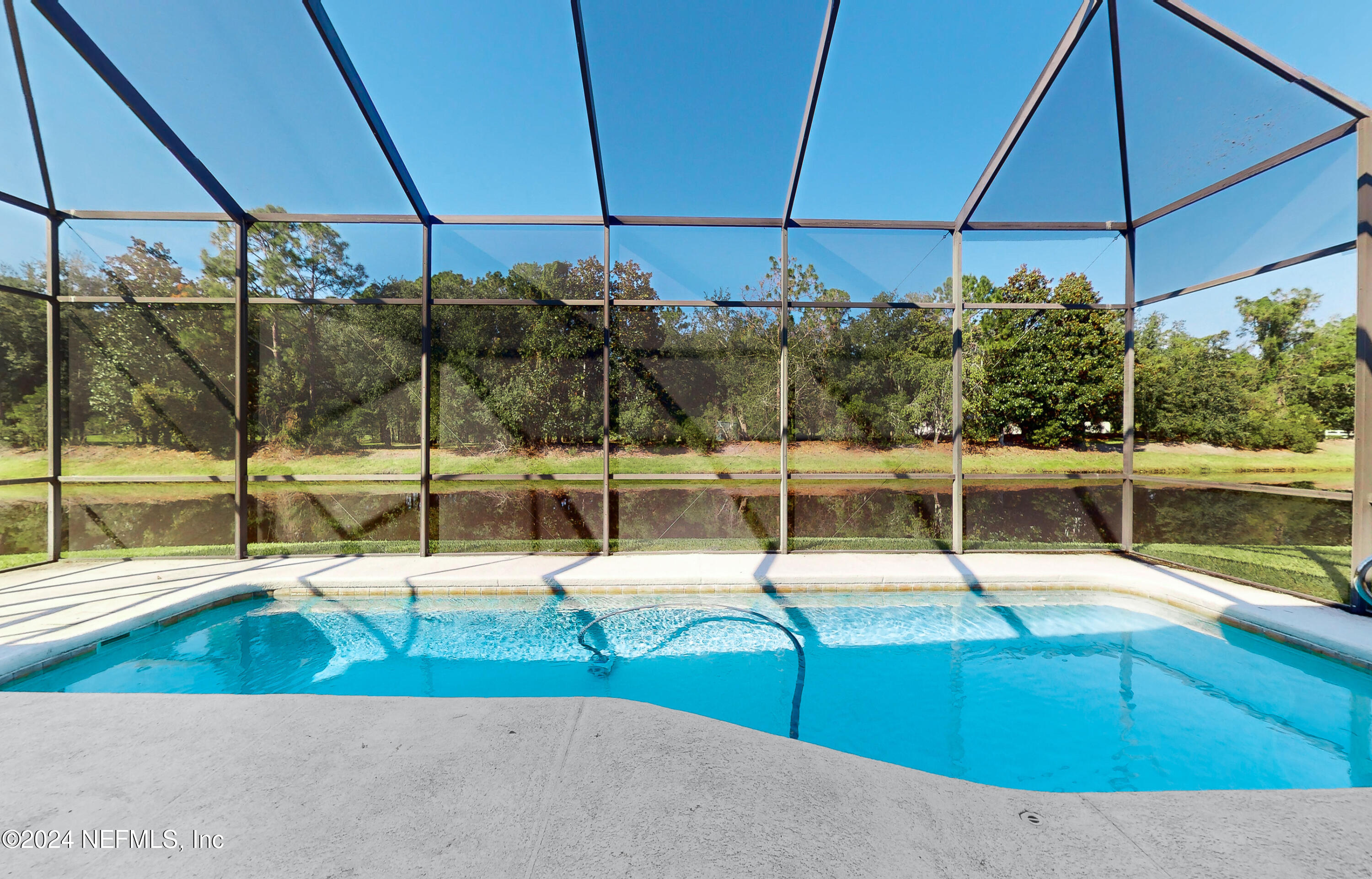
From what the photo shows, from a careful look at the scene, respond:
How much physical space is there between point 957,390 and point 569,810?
540 cm

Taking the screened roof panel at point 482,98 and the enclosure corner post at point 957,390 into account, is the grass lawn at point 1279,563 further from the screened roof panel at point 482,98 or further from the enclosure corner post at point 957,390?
the screened roof panel at point 482,98

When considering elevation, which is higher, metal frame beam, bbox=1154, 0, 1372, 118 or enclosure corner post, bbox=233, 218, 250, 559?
metal frame beam, bbox=1154, 0, 1372, 118

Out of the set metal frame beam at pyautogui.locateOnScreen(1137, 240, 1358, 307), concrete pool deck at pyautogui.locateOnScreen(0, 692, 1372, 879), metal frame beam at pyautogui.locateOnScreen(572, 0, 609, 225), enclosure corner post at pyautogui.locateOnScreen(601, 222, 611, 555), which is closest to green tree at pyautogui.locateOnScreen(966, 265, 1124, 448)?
metal frame beam at pyautogui.locateOnScreen(1137, 240, 1358, 307)

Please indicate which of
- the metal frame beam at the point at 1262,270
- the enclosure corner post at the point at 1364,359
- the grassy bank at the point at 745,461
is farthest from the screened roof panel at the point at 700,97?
the enclosure corner post at the point at 1364,359

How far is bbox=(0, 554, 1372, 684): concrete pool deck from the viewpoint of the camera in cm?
352

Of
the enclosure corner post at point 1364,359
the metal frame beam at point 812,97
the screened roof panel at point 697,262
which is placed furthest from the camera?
the screened roof panel at point 697,262

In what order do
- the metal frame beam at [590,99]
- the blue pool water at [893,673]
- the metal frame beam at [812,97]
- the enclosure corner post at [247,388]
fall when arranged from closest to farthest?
the blue pool water at [893,673]
the metal frame beam at [590,99]
the metal frame beam at [812,97]
the enclosure corner post at [247,388]

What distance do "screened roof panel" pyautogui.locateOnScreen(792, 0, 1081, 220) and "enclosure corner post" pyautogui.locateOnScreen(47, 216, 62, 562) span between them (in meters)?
7.32

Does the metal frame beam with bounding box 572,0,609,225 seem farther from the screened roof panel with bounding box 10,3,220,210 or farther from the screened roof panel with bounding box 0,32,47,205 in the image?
the screened roof panel with bounding box 0,32,47,205

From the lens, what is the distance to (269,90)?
4387 millimetres

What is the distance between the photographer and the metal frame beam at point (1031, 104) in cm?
410

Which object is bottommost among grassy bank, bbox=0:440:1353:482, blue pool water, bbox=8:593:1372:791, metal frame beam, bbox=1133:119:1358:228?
blue pool water, bbox=8:593:1372:791

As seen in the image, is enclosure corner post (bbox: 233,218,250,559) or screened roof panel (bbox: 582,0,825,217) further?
enclosure corner post (bbox: 233,218,250,559)

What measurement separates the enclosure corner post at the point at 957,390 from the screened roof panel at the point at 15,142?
8.63 metres
